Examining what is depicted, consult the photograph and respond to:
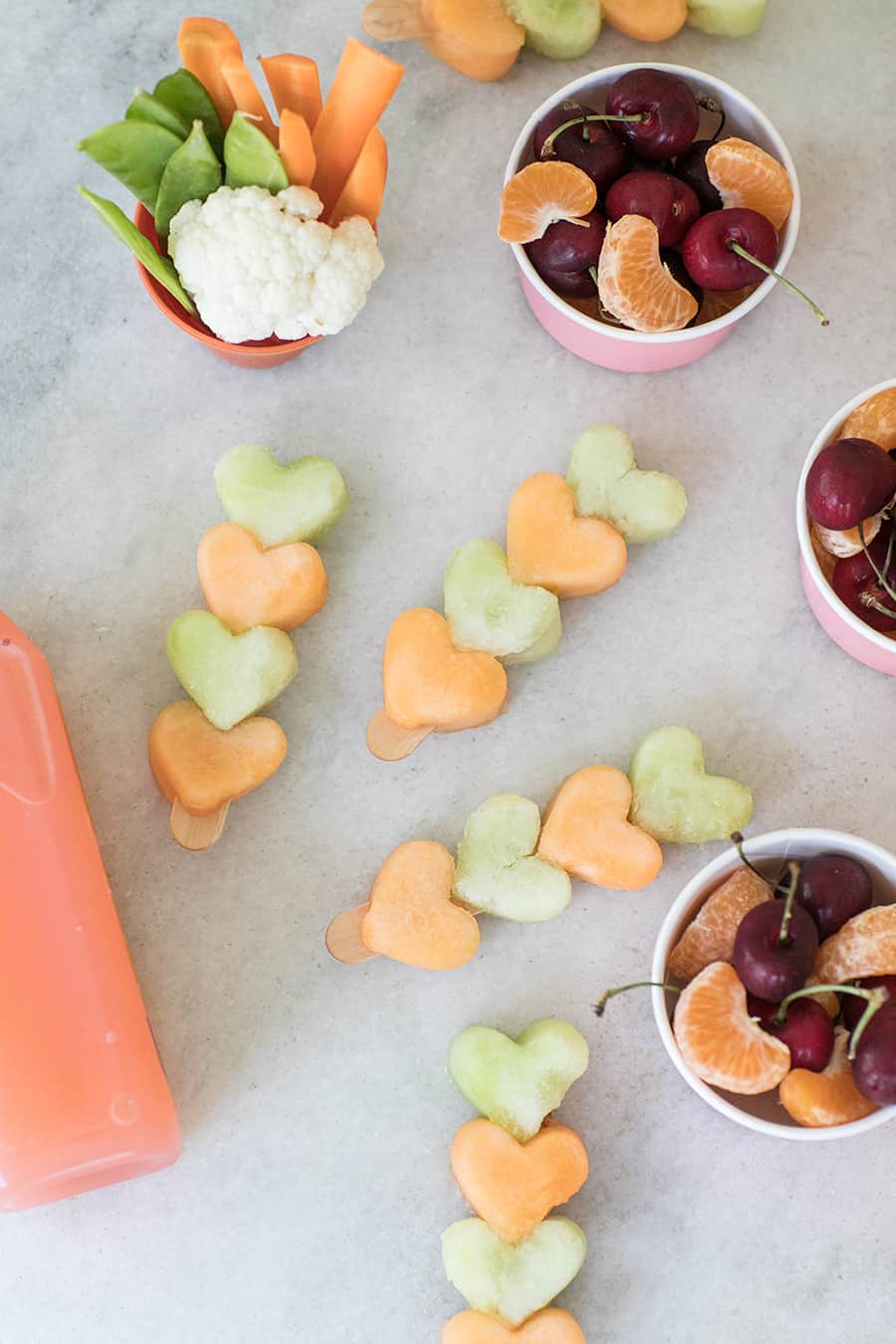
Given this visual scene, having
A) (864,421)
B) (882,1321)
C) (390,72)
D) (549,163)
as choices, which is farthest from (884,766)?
(390,72)

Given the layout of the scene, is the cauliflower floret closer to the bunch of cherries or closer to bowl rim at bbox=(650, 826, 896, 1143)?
the bunch of cherries

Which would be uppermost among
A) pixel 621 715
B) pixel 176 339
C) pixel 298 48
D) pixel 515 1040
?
pixel 298 48

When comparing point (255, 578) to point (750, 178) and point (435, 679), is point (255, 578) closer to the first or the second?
point (435, 679)

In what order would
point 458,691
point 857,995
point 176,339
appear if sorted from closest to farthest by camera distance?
point 857,995, point 458,691, point 176,339

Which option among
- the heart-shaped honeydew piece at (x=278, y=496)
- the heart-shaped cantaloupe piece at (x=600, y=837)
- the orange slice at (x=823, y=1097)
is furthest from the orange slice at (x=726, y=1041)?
the heart-shaped honeydew piece at (x=278, y=496)

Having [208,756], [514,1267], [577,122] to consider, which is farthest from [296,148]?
[514,1267]

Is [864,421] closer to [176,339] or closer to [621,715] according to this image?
[621,715]
